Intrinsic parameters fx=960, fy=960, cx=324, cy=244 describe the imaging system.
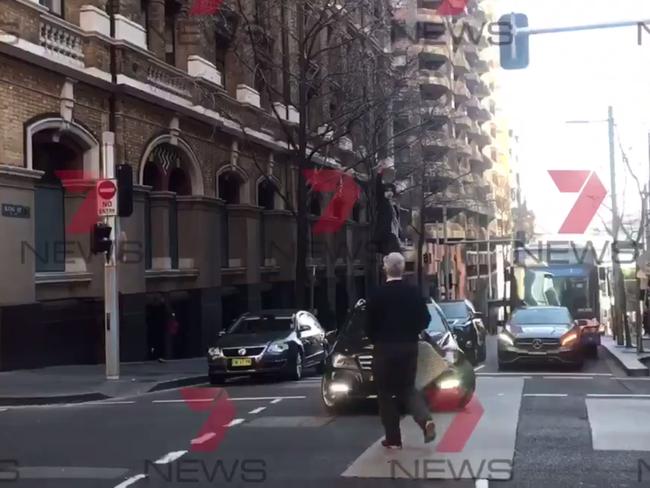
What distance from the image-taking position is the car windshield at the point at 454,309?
24.0 m

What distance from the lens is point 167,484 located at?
807 centimetres

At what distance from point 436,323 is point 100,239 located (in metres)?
7.33

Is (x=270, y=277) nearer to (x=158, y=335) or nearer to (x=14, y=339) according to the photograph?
(x=158, y=335)

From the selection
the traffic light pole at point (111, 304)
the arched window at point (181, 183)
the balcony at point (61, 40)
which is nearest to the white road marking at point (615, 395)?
the traffic light pole at point (111, 304)

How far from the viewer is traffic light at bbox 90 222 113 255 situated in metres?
17.8

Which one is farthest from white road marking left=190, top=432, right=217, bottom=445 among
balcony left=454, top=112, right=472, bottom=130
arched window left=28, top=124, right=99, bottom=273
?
balcony left=454, top=112, right=472, bottom=130

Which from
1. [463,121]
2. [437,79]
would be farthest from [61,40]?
[463,121]

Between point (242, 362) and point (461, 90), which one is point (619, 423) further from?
point (461, 90)

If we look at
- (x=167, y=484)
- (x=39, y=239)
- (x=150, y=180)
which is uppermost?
(x=150, y=180)

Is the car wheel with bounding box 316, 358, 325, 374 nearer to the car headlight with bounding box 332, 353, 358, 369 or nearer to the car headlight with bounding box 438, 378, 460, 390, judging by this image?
the car headlight with bounding box 332, 353, 358, 369

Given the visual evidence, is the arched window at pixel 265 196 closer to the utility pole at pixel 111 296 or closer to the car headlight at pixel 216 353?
the utility pole at pixel 111 296

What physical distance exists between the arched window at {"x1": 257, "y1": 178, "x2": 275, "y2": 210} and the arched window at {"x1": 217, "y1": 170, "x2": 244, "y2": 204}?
1.53 meters

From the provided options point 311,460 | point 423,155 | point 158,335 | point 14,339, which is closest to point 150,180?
point 158,335

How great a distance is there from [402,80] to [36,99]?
43.3 feet
